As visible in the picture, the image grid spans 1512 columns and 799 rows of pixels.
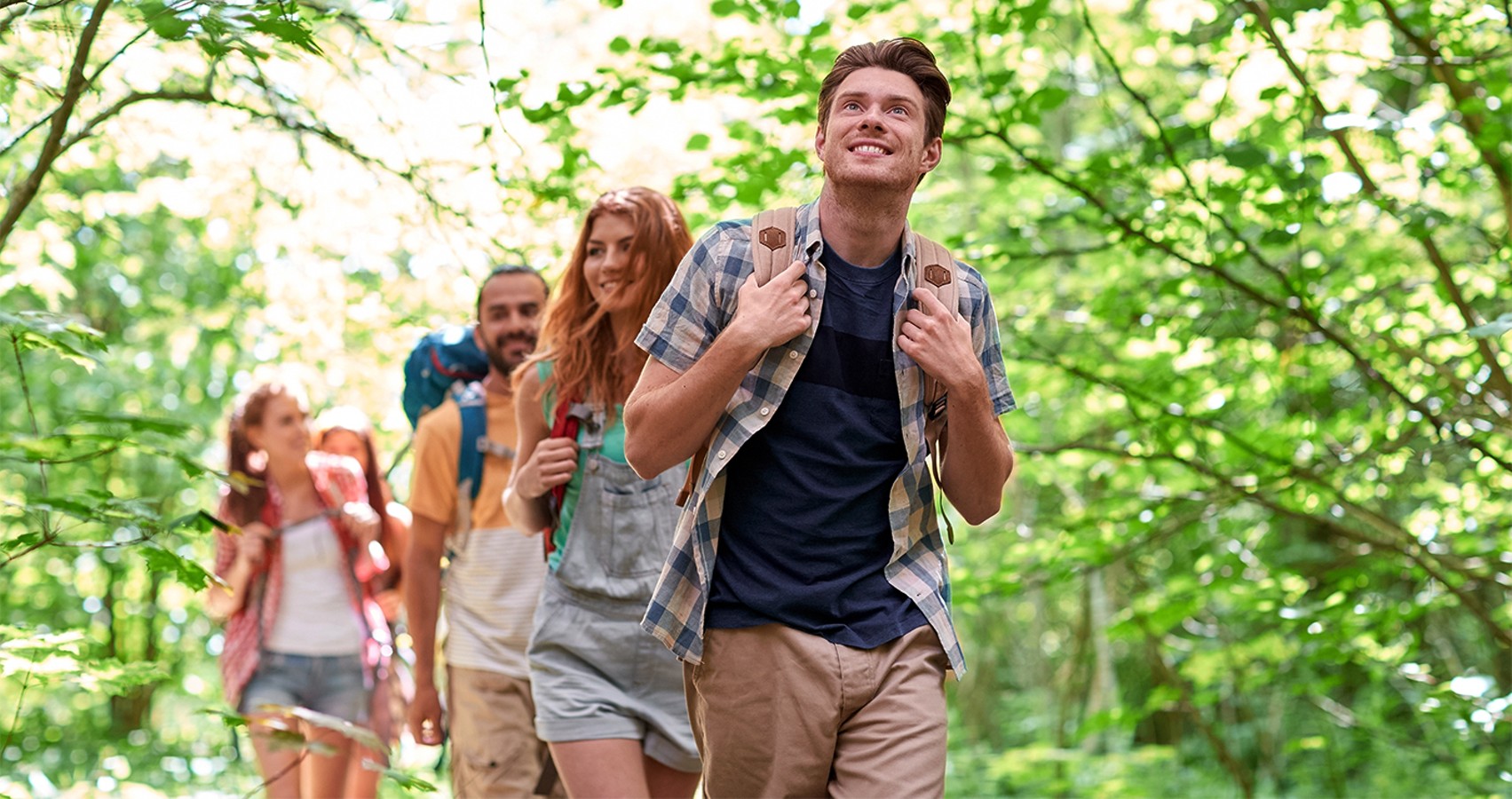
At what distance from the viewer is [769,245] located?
9.13ft

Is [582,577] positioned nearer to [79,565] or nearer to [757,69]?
[757,69]

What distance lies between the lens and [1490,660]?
38.9ft

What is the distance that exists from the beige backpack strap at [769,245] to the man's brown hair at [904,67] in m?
0.20

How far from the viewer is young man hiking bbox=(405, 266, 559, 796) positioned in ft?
14.3

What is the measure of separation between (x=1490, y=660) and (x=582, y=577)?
34.6 feet

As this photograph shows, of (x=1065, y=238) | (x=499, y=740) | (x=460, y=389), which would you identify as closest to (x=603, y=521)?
(x=499, y=740)

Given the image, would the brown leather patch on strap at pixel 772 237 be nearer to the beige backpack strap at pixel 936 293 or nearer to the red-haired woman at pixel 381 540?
the beige backpack strap at pixel 936 293

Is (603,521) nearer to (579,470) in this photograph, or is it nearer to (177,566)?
(579,470)

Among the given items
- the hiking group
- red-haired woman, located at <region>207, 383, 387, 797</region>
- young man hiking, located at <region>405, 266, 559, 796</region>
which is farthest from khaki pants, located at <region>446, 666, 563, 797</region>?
red-haired woman, located at <region>207, 383, 387, 797</region>

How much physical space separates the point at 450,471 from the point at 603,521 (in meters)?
1.03

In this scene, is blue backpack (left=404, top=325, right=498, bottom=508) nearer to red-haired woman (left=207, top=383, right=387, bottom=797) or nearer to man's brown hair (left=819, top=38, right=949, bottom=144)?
red-haired woman (left=207, top=383, right=387, bottom=797)

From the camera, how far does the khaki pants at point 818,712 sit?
2674 millimetres

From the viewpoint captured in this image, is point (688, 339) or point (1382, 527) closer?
point (688, 339)

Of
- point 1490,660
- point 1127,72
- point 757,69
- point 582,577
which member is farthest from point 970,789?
point 582,577
